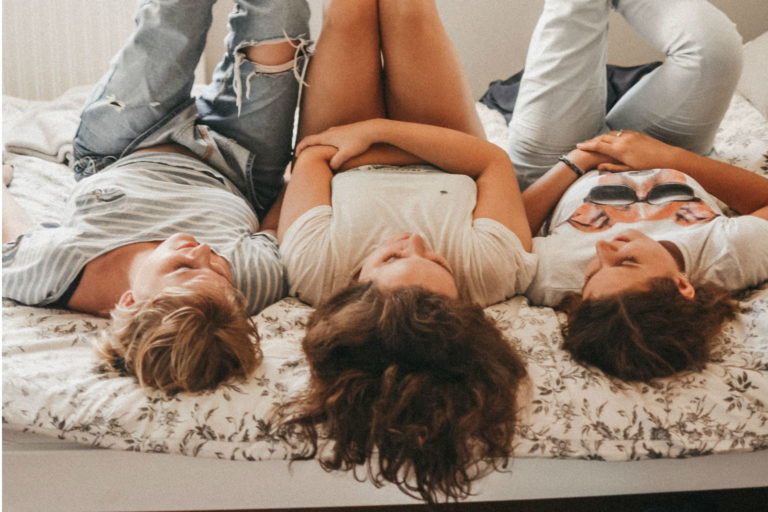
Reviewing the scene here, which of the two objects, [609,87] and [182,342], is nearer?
[182,342]

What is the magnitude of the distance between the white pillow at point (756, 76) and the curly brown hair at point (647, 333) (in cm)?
108

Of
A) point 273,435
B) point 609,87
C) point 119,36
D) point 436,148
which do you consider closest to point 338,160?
point 436,148

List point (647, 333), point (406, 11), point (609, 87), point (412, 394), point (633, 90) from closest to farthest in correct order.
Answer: point (412, 394), point (647, 333), point (406, 11), point (633, 90), point (609, 87)

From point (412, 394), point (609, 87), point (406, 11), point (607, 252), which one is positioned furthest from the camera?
point (609, 87)

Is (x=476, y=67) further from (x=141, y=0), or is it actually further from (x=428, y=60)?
(x=141, y=0)

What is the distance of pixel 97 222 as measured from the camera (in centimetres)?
102

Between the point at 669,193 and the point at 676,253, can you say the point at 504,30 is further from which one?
the point at 676,253

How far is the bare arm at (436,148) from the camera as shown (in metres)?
1.18

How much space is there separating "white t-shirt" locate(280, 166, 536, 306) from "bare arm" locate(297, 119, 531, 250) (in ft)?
0.37

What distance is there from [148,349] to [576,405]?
1.93 ft

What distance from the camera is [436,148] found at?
1190 millimetres

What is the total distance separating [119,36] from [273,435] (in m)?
1.99

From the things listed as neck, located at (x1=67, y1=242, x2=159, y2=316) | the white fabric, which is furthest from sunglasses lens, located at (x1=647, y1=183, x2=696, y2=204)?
the white fabric

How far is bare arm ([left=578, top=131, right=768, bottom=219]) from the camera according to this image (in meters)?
1.22
